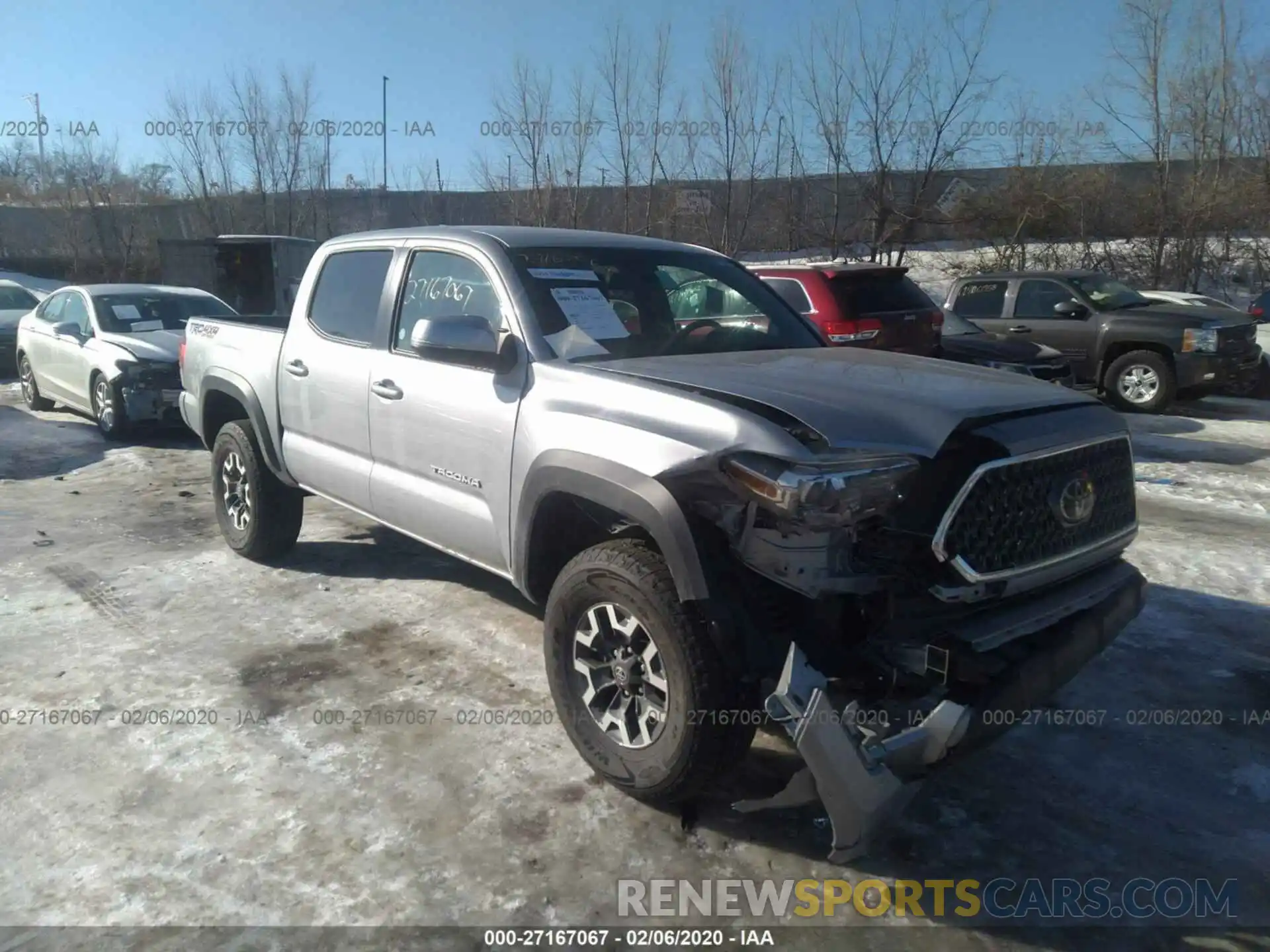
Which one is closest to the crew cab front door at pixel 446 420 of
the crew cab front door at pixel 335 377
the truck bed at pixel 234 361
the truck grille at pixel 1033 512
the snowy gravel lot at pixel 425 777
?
the crew cab front door at pixel 335 377

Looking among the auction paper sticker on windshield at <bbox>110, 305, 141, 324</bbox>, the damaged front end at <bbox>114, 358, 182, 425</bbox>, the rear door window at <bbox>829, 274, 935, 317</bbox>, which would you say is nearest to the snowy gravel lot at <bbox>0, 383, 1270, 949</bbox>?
the rear door window at <bbox>829, 274, 935, 317</bbox>

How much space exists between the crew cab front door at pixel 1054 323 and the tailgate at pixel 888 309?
3527mm

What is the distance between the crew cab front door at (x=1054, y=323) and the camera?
12125 mm

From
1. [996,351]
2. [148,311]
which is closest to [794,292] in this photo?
[996,351]

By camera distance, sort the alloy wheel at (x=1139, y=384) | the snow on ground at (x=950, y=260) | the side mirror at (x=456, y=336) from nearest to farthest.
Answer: the side mirror at (x=456, y=336) → the alloy wheel at (x=1139, y=384) → the snow on ground at (x=950, y=260)

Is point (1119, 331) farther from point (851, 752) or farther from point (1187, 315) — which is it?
point (851, 752)

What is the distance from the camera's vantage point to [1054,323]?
1241cm

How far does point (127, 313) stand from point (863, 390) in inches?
394

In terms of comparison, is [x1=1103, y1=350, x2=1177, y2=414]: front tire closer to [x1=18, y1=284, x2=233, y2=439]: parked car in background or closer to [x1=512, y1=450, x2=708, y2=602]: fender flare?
[x1=18, y1=284, x2=233, y2=439]: parked car in background

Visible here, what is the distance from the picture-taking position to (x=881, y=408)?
2988mm

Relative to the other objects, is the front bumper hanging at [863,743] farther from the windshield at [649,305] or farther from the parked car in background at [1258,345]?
the parked car in background at [1258,345]

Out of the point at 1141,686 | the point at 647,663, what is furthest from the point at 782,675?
the point at 1141,686

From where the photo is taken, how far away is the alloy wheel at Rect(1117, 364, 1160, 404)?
11.7 meters

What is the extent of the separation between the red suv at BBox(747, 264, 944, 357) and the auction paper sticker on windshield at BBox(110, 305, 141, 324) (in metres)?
6.91
